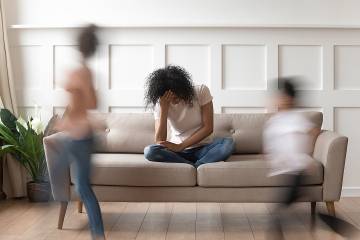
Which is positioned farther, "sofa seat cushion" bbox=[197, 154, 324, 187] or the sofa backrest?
the sofa backrest

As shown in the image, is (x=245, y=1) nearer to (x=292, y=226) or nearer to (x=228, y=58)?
(x=228, y=58)

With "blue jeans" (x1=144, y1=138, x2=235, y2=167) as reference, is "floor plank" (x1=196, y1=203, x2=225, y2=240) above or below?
below

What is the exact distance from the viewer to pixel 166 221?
154 inches

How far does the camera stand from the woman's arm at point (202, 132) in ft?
12.5

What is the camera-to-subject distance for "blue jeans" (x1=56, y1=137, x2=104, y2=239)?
2971 millimetres

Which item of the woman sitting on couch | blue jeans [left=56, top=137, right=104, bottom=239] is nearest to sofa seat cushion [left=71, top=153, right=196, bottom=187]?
the woman sitting on couch

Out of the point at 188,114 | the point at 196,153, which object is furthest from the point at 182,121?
the point at 196,153

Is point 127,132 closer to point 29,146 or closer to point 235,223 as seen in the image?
point 29,146

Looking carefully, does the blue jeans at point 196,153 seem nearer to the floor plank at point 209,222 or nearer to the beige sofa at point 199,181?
the beige sofa at point 199,181

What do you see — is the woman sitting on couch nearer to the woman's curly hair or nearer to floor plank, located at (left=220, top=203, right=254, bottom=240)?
the woman's curly hair

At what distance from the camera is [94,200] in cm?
314

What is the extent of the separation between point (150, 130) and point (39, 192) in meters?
1.00

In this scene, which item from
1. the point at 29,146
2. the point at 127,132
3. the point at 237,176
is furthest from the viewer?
the point at 29,146

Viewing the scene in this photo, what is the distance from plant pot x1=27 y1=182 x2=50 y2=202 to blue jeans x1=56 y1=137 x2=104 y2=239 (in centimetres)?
145
